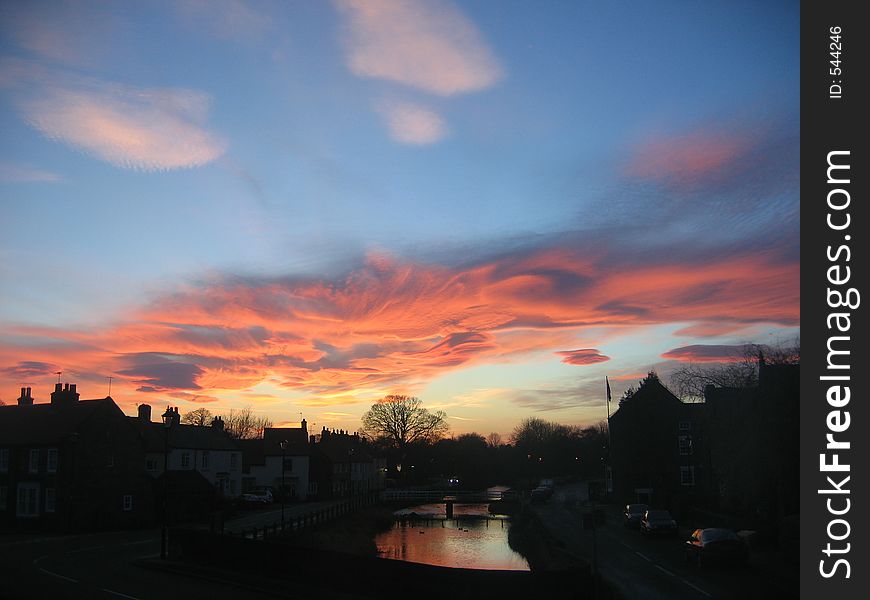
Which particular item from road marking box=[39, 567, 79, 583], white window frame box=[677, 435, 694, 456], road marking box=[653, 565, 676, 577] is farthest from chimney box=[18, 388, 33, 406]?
white window frame box=[677, 435, 694, 456]

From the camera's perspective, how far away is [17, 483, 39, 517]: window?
5184cm

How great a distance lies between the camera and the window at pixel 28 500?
170 ft

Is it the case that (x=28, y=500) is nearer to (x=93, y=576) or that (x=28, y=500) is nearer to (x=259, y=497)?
(x=259, y=497)

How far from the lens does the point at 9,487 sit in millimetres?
53188

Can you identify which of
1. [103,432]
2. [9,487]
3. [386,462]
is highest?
[103,432]

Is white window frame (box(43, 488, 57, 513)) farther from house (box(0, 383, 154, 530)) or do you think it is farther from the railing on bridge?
the railing on bridge

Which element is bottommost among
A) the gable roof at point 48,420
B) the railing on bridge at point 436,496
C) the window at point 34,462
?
the railing on bridge at point 436,496

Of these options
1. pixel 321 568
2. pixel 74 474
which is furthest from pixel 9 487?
pixel 321 568

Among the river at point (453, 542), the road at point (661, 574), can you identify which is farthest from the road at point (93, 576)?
the river at point (453, 542)

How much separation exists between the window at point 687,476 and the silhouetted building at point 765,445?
109ft

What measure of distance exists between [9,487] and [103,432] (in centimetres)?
785

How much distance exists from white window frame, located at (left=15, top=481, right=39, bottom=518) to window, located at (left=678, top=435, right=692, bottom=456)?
2399 inches

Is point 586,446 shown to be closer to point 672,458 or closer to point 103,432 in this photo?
point 672,458

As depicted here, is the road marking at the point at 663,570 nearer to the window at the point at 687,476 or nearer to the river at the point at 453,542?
the river at the point at 453,542
